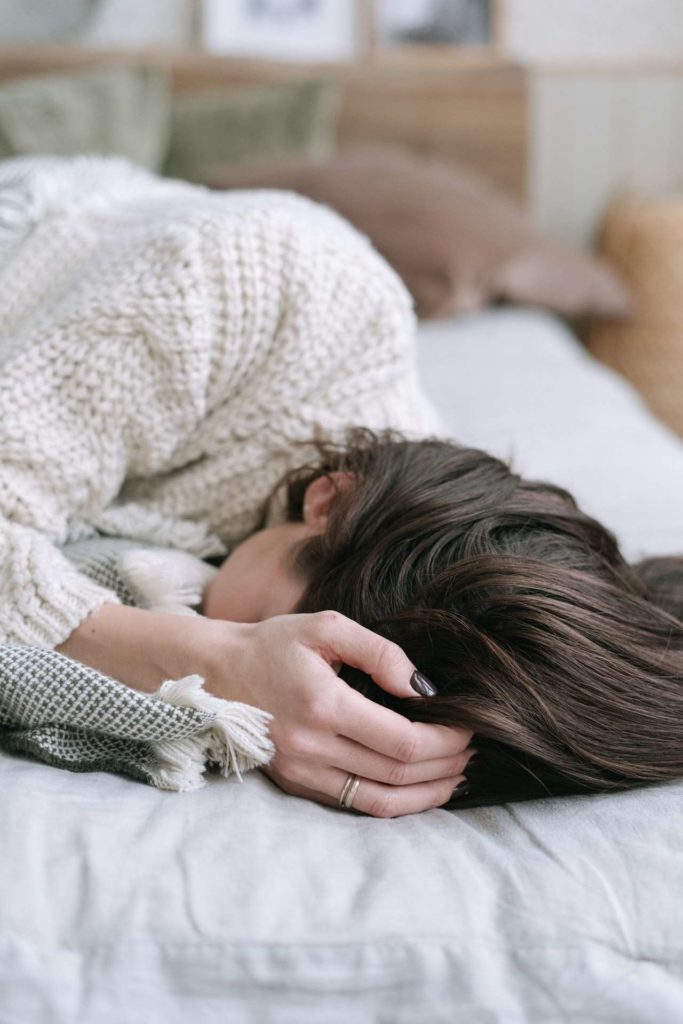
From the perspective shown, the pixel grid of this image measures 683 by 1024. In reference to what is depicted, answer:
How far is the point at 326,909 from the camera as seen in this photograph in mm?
580

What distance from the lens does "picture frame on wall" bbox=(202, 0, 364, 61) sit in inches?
89.8

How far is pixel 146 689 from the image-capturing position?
770 mm

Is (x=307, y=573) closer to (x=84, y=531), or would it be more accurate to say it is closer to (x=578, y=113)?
(x=84, y=531)

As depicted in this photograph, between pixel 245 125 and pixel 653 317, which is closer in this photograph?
pixel 245 125

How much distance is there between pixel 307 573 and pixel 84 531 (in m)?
0.25

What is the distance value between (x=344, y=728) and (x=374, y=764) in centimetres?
3

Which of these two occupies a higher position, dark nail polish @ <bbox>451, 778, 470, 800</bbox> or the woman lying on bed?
the woman lying on bed

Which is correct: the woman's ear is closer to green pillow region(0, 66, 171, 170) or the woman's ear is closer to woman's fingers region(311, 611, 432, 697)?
woman's fingers region(311, 611, 432, 697)

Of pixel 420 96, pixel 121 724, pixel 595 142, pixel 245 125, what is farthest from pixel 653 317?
pixel 121 724

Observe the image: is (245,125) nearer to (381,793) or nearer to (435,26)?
(435,26)

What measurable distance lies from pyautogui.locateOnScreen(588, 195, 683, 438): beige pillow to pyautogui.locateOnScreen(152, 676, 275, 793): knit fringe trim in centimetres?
172

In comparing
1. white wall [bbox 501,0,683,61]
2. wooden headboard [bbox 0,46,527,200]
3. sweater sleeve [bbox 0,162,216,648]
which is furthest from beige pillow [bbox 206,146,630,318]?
sweater sleeve [bbox 0,162,216,648]

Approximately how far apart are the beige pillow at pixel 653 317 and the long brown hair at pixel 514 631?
60.0 inches

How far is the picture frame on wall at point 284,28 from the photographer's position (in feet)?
7.48
